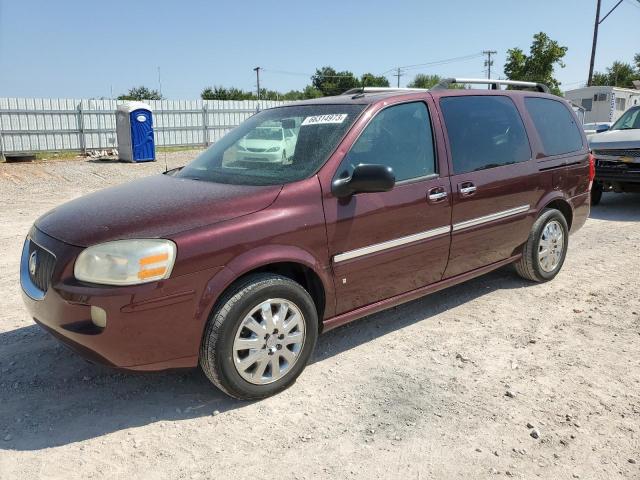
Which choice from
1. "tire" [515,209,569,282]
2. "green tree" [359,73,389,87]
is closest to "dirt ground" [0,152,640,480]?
"tire" [515,209,569,282]

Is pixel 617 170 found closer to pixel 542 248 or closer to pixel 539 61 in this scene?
pixel 542 248

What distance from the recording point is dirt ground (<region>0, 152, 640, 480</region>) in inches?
105

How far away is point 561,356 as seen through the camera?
12.4 feet

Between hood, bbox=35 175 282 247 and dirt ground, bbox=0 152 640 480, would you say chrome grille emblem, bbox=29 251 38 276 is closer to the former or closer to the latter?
hood, bbox=35 175 282 247

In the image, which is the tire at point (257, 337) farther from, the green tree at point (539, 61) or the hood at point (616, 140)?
the green tree at point (539, 61)

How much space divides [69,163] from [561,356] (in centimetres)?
1646

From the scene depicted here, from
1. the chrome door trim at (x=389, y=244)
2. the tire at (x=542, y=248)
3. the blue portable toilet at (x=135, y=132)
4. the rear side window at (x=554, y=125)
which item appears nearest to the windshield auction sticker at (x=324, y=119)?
the chrome door trim at (x=389, y=244)

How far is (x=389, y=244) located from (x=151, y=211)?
156 cm

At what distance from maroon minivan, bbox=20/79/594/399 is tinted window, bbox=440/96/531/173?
0.01m

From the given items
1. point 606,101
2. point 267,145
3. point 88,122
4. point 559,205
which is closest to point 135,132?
point 88,122

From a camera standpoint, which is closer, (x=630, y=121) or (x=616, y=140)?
(x=616, y=140)

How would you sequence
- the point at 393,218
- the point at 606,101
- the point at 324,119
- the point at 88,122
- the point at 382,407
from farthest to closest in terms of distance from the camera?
the point at 606,101 → the point at 88,122 → the point at 324,119 → the point at 393,218 → the point at 382,407

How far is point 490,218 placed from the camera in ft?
14.5

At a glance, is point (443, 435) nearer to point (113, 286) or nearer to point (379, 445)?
point (379, 445)
